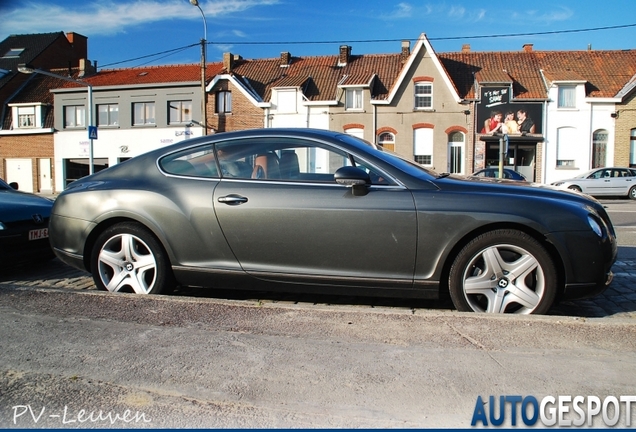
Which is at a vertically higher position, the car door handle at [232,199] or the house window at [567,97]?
the house window at [567,97]

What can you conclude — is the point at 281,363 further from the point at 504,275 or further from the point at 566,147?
the point at 566,147

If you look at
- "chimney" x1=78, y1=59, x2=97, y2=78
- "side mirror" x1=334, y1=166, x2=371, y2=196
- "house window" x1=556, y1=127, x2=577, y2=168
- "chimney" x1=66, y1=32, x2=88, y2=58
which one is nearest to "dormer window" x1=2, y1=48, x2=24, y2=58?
"chimney" x1=66, y1=32, x2=88, y2=58

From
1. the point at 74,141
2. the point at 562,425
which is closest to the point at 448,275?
the point at 562,425

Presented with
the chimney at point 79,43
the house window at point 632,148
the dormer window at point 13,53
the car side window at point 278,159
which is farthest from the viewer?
the chimney at point 79,43

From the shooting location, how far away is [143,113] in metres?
34.2

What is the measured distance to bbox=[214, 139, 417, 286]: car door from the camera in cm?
385

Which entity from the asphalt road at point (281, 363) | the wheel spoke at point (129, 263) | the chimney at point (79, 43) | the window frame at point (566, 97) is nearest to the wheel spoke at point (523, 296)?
the asphalt road at point (281, 363)

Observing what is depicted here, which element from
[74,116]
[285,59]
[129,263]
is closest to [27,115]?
[74,116]

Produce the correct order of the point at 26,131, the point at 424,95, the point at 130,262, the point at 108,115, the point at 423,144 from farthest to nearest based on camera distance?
the point at 26,131
the point at 108,115
the point at 423,144
the point at 424,95
the point at 130,262

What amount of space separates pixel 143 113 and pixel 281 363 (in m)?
34.2

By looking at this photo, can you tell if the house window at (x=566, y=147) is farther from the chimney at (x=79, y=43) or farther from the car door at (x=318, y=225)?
the chimney at (x=79, y=43)

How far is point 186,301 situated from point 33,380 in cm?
137

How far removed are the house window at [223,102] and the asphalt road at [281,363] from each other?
29.8 metres

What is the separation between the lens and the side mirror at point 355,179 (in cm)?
390
